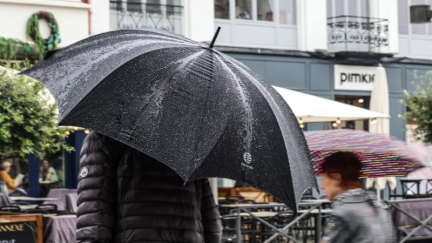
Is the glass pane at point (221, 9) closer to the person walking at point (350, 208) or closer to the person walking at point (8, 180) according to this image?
the person walking at point (8, 180)

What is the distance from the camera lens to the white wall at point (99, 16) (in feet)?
73.2

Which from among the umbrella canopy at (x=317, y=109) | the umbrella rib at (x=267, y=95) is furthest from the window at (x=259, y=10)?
the umbrella rib at (x=267, y=95)

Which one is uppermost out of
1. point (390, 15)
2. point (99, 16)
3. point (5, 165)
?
point (390, 15)

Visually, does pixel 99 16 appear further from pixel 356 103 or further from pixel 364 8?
pixel 364 8

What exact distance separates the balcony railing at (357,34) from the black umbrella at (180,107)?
21454mm

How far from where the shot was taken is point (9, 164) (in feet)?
65.1

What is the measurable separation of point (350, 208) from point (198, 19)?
1909 cm

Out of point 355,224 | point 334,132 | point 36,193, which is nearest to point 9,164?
point 36,193

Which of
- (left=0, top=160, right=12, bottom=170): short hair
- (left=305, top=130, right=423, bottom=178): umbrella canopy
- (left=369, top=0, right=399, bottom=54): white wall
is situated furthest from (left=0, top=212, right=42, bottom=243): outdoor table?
(left=369, top=0, right=399, bottom=54): white wall

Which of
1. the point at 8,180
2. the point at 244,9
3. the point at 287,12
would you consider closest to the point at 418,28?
the point at 287,12

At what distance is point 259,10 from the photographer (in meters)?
25.9

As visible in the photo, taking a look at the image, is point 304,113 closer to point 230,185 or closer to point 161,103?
point 230,185

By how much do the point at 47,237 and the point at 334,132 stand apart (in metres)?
3.69

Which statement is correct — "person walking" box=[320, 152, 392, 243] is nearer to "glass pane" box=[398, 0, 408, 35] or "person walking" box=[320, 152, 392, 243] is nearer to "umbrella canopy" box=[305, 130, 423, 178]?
"umbrella canopy" box=[305, 130, 423, 178]
